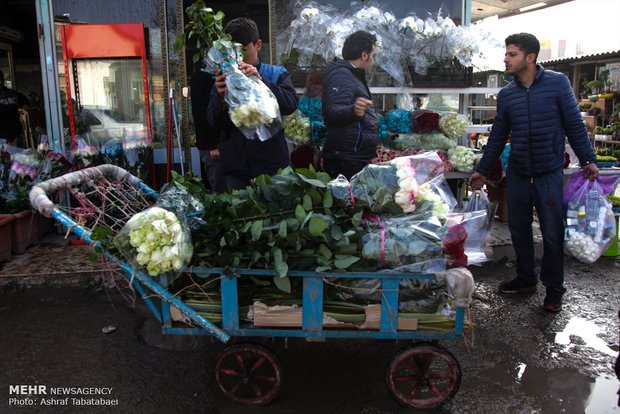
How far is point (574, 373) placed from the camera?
308cm

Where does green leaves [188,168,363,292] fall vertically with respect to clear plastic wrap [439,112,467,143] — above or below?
below

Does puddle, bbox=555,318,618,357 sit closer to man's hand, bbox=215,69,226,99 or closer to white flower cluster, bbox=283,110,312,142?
white flower cluster, bbox=283,110,312,142

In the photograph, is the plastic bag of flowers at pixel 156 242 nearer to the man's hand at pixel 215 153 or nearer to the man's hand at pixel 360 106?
the man's hand at pixel 215 153

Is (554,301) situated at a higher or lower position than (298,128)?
lower

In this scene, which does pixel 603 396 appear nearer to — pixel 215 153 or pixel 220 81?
pixel 220 81

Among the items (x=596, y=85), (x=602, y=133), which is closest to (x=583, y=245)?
(x=602, y=133)

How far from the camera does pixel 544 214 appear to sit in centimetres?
390

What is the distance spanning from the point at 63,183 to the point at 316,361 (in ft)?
6.45

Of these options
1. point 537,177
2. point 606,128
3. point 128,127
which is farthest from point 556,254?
point 606,128

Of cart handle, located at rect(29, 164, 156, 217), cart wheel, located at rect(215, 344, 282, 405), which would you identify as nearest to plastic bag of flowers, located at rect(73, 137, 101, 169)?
cart handle, located at rect(29, 164, 156, 217)

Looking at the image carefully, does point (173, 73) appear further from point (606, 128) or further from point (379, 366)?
point (606, 128)

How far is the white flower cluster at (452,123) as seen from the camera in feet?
16.6

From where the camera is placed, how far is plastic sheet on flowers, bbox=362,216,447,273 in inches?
94.4

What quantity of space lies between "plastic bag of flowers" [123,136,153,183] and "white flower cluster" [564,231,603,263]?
4583 mm
